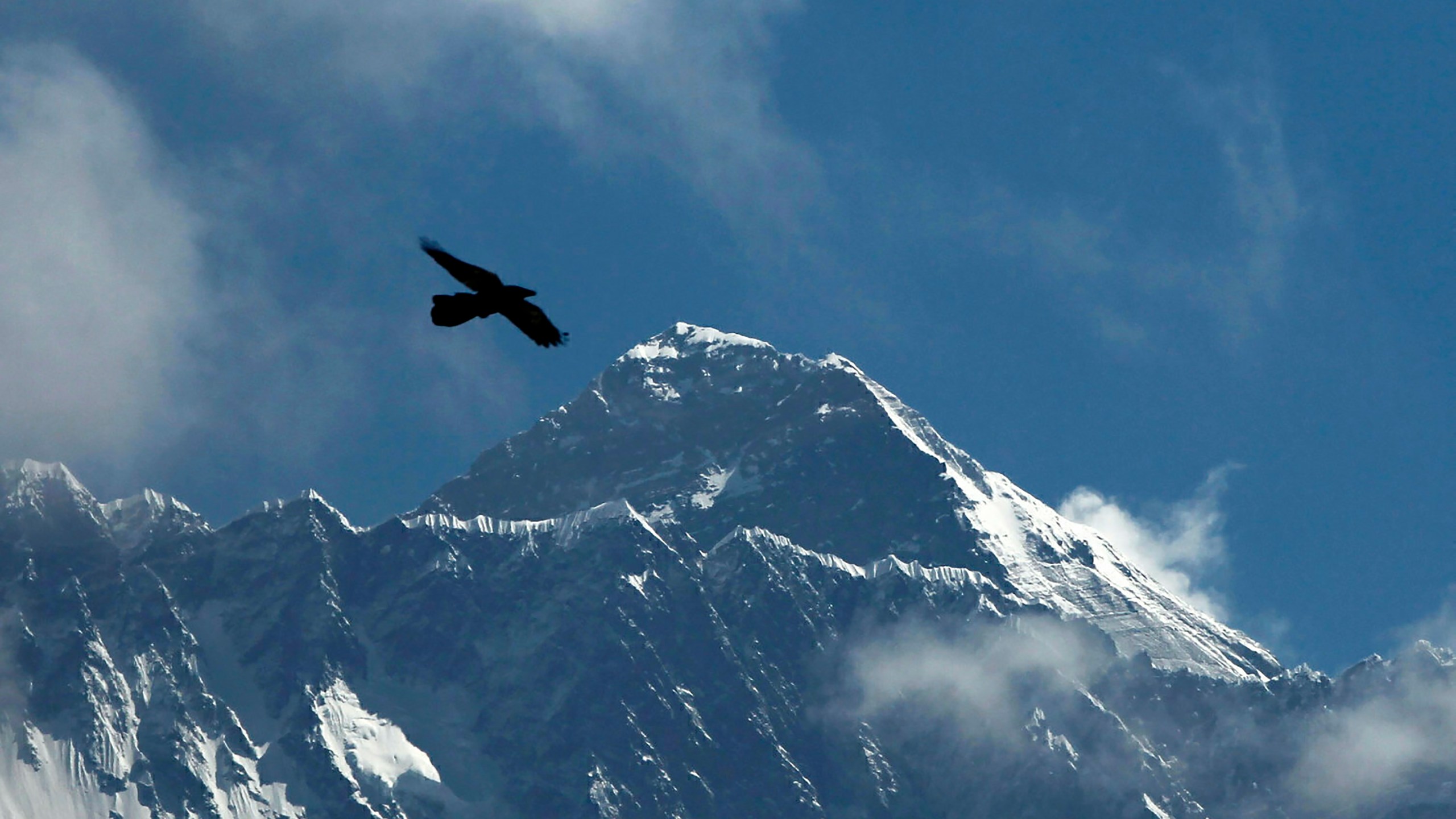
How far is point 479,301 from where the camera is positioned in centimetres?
4531

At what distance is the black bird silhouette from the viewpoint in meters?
45.0

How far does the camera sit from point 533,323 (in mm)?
46375

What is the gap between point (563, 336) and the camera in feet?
150

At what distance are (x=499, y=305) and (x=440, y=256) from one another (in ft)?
4.63

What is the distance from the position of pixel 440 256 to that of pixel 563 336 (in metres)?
2.69

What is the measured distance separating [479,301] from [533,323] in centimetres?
144

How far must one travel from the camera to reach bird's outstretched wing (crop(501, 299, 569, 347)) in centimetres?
4559

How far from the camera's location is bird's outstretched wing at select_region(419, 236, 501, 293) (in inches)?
1764

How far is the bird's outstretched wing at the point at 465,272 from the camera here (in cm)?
4481

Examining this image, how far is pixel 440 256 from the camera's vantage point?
45.2 m

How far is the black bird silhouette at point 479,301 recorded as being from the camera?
45.0 metres

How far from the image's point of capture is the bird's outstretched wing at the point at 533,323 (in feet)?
150

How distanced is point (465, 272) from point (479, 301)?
65cm

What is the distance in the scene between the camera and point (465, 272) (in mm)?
45000
